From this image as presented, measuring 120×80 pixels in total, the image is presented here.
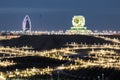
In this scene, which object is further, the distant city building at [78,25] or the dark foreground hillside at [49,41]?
the distant city building at [78,25]

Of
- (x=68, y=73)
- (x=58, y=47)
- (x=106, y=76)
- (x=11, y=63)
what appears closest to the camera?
(x=106, y=76)

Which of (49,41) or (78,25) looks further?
(78,25)

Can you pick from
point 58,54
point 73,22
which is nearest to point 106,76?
point 58,54

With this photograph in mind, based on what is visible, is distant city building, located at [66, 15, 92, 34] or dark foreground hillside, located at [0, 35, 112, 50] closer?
dark foreground hillside, located at [0, 35, 112, 50]

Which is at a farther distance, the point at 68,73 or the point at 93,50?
the point at 93,50

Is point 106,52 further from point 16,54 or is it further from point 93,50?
point 16,54

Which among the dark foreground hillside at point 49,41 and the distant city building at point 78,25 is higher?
the distant city building at point 78,25

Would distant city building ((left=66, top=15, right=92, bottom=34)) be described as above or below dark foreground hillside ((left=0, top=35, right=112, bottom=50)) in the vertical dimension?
above

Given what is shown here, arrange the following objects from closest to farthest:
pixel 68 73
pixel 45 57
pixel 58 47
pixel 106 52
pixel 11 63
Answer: pixel 68 73, pixel 11 63, pixel 45 57, pixel 106 52, pixel 58 47
